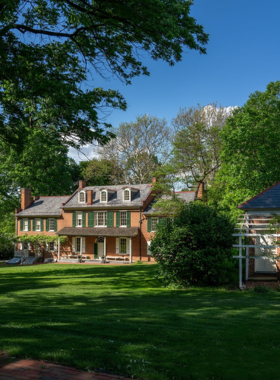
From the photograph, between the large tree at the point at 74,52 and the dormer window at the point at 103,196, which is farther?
the dormer window at the point at 103,196

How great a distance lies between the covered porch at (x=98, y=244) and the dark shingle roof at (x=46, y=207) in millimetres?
2977

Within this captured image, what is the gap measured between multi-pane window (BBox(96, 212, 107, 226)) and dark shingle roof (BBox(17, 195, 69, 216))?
5008 mm

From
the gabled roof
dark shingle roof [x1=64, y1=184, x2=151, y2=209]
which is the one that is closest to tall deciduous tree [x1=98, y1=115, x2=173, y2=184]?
dark shingle roof [x1=64, y1=184, x2=151, y2=209]

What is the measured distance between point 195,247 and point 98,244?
2328cm

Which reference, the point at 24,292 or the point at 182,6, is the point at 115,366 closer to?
the point at 182,6

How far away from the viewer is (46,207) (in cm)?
4125

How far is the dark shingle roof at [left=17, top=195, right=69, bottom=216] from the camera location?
40.4 m

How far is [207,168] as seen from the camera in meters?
31.4

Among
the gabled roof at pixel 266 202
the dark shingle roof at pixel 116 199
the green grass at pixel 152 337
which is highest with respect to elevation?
the dark shingle roof at pixel 116 199

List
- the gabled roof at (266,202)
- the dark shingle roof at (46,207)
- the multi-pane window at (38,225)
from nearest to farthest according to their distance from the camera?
the gabled roof at (266,202)
the dark shingle roof at (46,207)
the multi-pane window at (38,225)

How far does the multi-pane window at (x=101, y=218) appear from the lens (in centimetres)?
3750

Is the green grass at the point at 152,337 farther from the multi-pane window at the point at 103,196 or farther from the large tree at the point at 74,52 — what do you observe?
the multi-pane window at the point at 103,196

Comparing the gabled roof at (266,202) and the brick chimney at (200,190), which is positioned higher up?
the brick chimney at (200,190)

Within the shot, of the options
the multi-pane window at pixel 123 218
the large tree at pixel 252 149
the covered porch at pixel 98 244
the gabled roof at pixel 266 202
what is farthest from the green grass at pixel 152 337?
the multi-pane window at pixel 123 218
